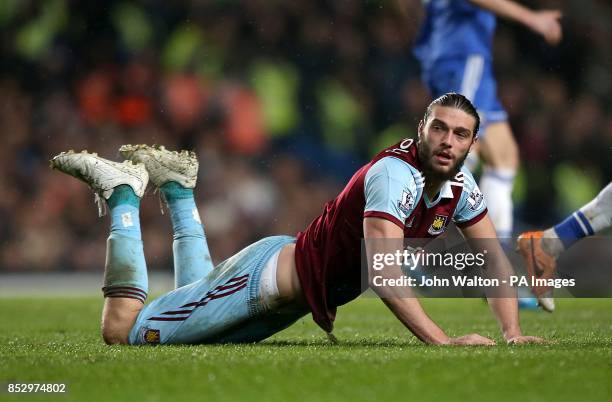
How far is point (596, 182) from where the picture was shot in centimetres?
1220

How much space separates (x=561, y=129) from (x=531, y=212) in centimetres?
111

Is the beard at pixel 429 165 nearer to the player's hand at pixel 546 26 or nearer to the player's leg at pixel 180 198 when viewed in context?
the player's leg at pixel 180 198

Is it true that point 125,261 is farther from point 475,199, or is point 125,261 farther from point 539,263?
point 539,263

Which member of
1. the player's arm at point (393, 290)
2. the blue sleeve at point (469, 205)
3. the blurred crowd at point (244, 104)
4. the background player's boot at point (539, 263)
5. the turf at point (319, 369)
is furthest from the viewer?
the blurred crowd at point (244, 104)

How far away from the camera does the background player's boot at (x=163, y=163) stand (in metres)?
5.33

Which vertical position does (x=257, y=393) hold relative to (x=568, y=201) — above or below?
below

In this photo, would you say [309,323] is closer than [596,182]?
Yes

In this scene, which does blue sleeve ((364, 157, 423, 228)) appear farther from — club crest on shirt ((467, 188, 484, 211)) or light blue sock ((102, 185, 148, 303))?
light blue sock ((102, 185, 148, 303))

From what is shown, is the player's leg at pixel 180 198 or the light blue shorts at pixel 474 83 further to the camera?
the light blue shorts at pixel 474 83

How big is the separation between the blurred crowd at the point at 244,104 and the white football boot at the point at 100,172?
21.0 ft

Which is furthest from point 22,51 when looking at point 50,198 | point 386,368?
point 386,368

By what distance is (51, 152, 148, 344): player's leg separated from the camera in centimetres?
483

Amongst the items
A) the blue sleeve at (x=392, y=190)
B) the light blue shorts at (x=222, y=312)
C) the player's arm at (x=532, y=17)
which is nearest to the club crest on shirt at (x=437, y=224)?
the blue sleeve at (x=392, y=190)

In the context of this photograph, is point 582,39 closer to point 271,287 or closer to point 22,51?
point 22,51
